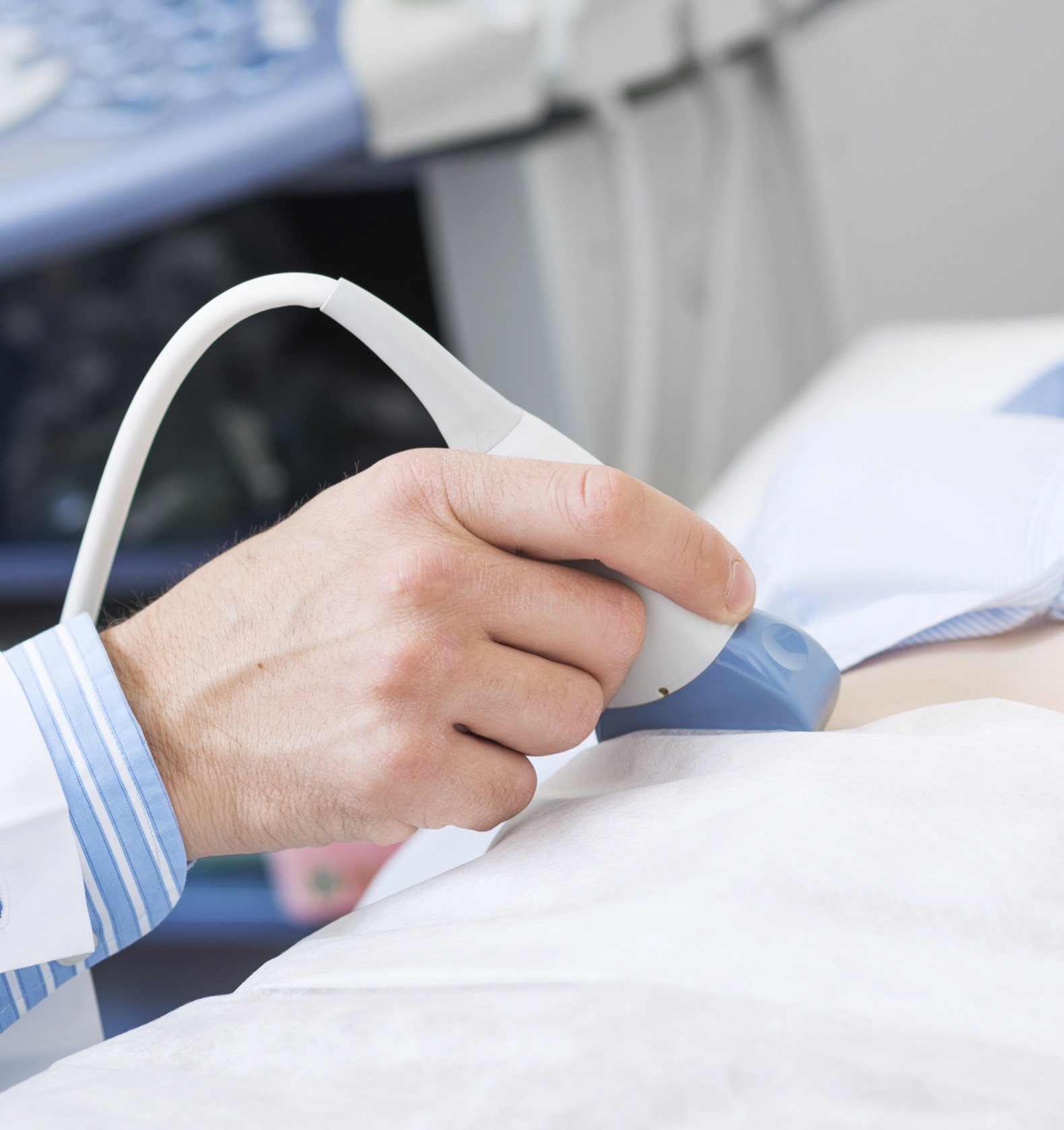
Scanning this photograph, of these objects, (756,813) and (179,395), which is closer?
(756,813)

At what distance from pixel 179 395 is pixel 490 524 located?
3.09 feet

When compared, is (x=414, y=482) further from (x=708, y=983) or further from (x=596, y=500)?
(x=708, y=983)

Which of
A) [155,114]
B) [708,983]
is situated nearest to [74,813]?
[708,983]

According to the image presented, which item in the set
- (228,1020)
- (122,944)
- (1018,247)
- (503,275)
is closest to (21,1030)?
(122,944)

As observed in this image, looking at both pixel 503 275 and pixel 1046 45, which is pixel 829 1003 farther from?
pixel 1046 45

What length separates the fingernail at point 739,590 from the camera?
0.41 m

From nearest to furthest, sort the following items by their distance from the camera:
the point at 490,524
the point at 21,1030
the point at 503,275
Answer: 1. the point at 490,524
2. the point at 21,1030
3. the point at 503,275

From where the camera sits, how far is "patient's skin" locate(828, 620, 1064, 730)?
0.50 metres

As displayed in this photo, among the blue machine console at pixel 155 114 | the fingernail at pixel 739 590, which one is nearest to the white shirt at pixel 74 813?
the fingernail at pixel 739 590

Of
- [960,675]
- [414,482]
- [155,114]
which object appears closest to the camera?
[414,482]

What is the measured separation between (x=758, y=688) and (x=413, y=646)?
0.14 m

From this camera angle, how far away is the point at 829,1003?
0.97 ft

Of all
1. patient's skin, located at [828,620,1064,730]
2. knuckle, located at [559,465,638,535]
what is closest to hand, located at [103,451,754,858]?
knuckle, located at [559,465,638,535]

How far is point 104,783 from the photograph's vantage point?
0.42 metres
